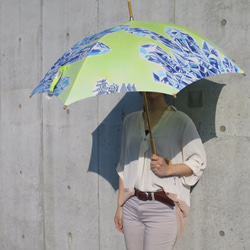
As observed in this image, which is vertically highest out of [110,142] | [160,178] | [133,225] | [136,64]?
[136,64]

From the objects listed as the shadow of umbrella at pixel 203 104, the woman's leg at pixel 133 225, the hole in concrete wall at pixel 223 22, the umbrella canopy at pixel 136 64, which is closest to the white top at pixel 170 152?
the woman's leg at pixel 133 225

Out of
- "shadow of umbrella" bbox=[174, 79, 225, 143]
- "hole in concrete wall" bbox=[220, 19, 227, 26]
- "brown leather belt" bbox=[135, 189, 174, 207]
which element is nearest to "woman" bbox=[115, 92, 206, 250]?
"brown leather belt" bbox=[135, 189, 174, 207]

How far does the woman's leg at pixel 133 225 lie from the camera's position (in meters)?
2.73

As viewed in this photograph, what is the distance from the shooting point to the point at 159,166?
258cm

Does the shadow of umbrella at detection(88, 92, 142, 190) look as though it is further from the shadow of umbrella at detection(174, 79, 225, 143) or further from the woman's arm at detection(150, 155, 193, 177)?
the woman's arm at detection(150, 155, 193, 177)

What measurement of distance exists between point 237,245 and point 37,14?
316 centimetres

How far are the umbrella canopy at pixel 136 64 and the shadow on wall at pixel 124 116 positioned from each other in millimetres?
627

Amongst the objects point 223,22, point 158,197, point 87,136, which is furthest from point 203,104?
point 87,136

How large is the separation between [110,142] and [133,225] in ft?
3.58

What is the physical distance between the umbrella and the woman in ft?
1.80

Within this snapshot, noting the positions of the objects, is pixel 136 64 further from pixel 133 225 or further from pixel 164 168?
pixel 133 225

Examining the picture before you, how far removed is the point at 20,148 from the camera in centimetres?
476

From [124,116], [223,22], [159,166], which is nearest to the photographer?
[159,166]

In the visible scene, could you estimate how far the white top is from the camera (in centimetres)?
267
